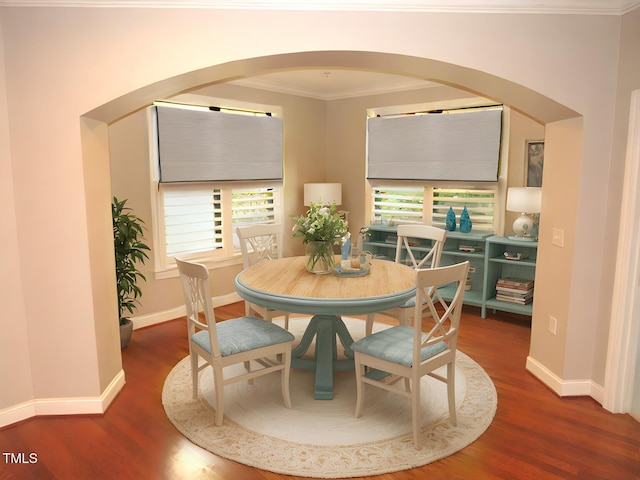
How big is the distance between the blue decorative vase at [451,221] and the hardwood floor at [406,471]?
223cm

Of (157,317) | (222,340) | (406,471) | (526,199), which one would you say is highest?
(526,199)

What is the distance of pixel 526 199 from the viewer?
4.60m

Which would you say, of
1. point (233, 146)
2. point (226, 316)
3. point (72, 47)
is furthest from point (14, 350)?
point (233, 146)

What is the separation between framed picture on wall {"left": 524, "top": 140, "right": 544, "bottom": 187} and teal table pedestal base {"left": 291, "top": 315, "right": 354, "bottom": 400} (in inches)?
109

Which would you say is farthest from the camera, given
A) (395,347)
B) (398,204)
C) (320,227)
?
(398,204)

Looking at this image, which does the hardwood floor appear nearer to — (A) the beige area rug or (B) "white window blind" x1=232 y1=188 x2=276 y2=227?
(A) the beige area rug

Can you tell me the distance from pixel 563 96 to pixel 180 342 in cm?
367

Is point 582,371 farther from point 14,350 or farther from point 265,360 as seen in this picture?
point 14,350

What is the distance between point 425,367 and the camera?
9.17 ft

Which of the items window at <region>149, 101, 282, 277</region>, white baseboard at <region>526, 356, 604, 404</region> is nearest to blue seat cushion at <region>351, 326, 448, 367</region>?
white baseboard at <region>526, 356, 604, 404</region>

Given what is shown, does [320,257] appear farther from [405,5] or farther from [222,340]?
[405,5]

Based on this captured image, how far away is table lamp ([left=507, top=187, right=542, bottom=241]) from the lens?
456cm

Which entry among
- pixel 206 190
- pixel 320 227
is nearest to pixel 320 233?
pixel 320 227

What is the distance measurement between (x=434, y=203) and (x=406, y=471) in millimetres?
3851
